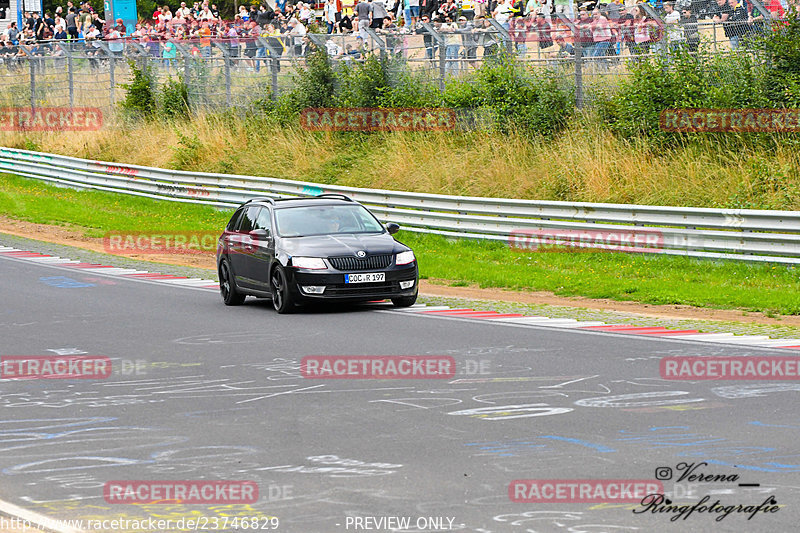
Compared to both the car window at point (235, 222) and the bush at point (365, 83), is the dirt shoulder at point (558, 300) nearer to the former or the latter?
the car window at point (235, 222)

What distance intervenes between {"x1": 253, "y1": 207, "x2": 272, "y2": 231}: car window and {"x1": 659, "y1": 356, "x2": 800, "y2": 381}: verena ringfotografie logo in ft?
23.8

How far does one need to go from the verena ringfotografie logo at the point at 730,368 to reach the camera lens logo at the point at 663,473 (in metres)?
3.41

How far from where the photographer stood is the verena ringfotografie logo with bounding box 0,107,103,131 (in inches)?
1614

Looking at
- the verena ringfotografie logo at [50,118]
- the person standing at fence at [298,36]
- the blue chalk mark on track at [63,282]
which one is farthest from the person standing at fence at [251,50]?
the blue chalk mark on track at [63,282]

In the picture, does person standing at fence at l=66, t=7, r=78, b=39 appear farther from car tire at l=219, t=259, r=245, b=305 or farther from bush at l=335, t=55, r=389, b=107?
car tire at l=219, t=259, r=245, b=305

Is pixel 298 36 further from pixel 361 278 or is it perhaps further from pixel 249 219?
pixel 361 278

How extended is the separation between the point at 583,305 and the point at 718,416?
7.98m

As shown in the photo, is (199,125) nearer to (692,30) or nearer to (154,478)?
(692,30)

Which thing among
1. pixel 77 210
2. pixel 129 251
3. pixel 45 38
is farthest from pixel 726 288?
pixel 45 38

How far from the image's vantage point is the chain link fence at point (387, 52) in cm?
2406

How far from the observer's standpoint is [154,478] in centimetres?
738

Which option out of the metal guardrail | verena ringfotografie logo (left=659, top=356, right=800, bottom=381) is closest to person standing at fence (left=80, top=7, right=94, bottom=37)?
the metal guardrail

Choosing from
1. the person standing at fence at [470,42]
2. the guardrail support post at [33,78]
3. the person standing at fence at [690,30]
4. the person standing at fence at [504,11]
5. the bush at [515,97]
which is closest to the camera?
the person standing at fence at [690,30]

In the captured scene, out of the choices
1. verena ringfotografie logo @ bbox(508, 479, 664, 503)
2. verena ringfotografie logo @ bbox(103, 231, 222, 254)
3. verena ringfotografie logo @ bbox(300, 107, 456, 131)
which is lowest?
verena ringfotografie logo @ bbox(103, 231, 222, 254)
